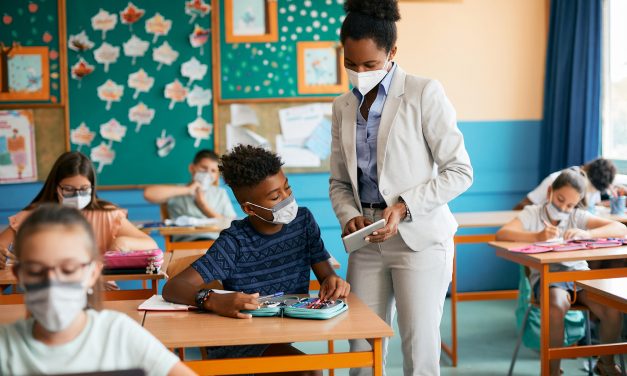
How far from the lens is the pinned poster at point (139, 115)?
5.22 meters

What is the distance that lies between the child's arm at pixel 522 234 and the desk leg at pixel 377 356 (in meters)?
1.88

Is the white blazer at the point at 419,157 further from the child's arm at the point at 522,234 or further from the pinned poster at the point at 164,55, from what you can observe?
the pinned poster at the point at 164,55

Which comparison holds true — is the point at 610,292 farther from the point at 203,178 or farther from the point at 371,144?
the point at 203,178

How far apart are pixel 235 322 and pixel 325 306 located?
0.26m

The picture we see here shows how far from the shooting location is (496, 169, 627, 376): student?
11.5 feet

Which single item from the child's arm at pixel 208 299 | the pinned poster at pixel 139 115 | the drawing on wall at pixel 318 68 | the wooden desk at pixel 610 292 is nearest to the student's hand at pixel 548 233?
the wooden desk at pixel 610 292

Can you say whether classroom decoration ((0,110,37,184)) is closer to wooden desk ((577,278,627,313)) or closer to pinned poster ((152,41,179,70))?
pinned poster ((152,41,179,70))

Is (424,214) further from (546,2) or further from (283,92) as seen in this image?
(546,2)

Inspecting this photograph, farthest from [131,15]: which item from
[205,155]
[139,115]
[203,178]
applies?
[203,178]

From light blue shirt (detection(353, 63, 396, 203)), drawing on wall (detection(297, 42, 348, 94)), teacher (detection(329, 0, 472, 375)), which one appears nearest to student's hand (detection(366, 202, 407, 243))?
teacher (detection(329, 0, 472, 375))

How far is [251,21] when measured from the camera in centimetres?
529

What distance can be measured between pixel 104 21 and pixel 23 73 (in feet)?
2.22

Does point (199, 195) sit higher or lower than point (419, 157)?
lower

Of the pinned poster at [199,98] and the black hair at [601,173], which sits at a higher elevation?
the pinned poster at [199,98]
